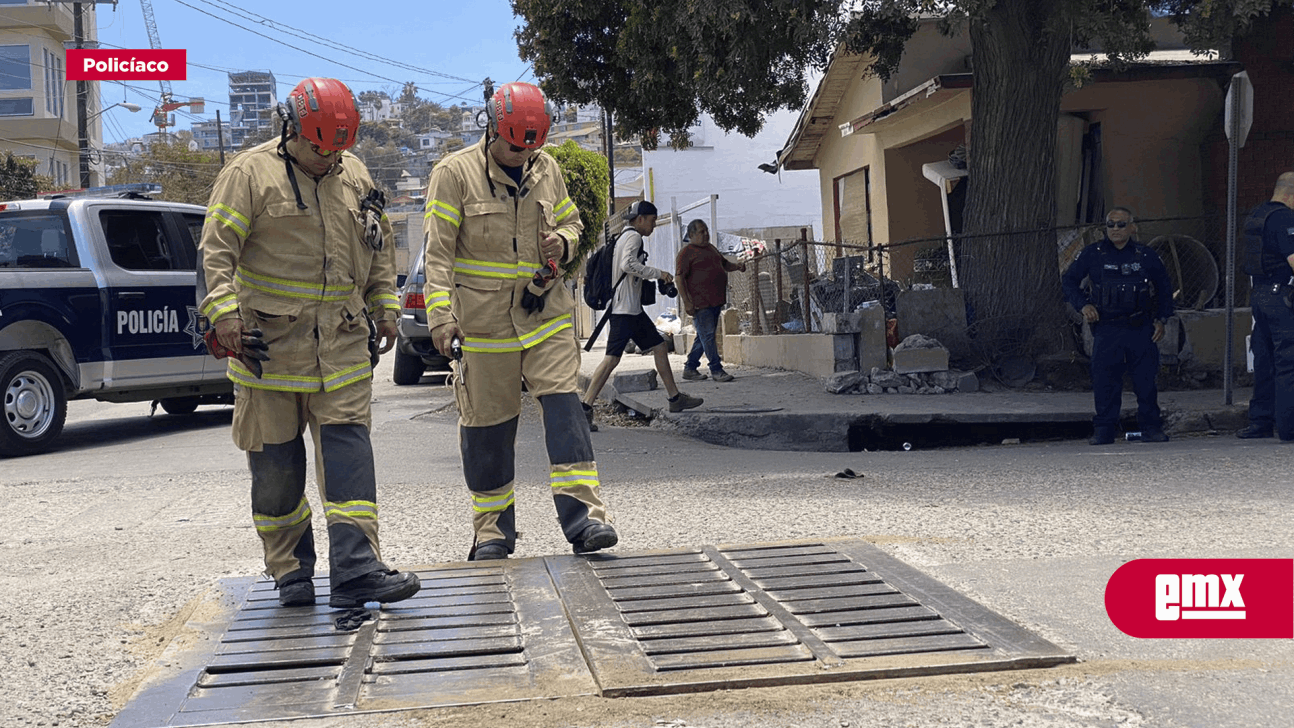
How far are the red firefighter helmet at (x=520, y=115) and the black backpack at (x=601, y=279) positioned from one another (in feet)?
15.4

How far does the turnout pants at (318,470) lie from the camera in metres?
4.34

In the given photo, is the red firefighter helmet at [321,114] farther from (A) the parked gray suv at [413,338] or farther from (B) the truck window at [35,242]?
(A) the parked gray suv at [413,338]

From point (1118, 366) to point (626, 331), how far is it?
3801 millimetres

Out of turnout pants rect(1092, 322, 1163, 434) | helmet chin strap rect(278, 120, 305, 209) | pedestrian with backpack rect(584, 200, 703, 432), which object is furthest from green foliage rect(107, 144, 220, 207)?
helmet chin strap rect(278, 120, 305, 209)

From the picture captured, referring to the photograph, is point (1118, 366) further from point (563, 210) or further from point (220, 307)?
point (220, 307)

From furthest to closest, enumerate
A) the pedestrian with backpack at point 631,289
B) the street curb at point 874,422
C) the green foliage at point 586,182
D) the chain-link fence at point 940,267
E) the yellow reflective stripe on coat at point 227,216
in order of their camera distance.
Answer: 1. the green foliage at point 586,182
2. the chain-link fence at point 940,267
3. the pedestrian with backpack at point 631,289
4. the street curb at point 874,422
5. the yellow reflective stripe on coat at point 227,216

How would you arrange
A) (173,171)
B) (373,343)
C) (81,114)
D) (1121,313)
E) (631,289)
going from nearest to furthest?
(373,343), (1121,313), (631,289), (81,114), (173,171)

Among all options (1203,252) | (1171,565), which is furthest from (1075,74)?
(1171,565)

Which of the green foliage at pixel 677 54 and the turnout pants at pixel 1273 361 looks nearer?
the turnout pants at pixel 1273 361

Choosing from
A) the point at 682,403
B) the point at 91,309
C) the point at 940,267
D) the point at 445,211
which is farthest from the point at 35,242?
the point at 940,267

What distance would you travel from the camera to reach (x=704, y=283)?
13.6m

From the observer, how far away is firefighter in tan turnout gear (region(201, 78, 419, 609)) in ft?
14.1

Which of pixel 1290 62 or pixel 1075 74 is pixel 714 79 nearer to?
pixel 1075 74

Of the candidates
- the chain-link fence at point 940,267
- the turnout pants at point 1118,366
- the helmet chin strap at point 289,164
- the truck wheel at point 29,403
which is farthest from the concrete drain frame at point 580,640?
the chain-link fence at point 940,267
